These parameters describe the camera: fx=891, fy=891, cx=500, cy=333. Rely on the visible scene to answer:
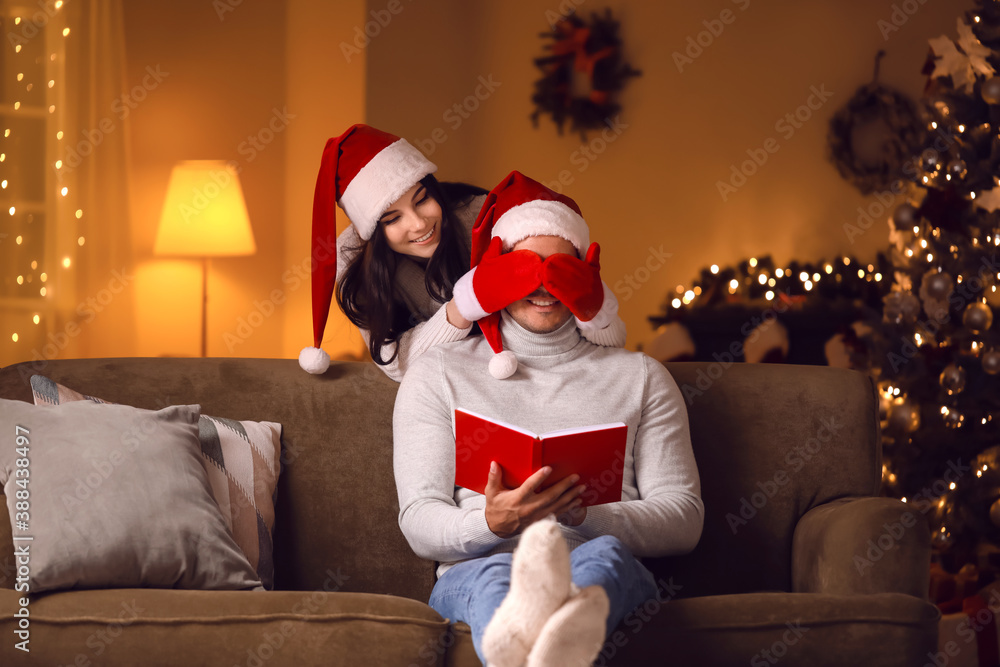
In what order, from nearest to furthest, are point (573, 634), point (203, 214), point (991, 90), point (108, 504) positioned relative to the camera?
point (573, 634) → point (108, 504) → point (991, 90) → point (203, 214)

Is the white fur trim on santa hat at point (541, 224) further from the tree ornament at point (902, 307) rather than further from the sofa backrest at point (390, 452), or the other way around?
the tree ornament at point (902, 307)

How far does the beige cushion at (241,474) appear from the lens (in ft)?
5.98

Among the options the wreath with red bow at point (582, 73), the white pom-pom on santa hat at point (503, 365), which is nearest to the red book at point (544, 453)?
the white pom-pom on santa hat at point (503, 365)

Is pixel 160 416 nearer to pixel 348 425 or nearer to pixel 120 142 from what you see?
pixel 348 425

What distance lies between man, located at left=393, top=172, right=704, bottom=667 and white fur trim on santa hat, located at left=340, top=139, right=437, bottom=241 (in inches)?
8.1

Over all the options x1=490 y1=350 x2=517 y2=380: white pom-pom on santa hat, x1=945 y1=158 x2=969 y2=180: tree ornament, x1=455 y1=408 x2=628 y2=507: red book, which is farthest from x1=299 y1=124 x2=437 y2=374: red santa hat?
x1=945 y1=158 x2=969 y2=180: tree ornament

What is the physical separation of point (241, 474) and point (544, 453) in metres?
0.76

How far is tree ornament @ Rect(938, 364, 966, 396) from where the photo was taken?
9.40ft

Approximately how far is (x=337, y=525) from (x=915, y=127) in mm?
3060

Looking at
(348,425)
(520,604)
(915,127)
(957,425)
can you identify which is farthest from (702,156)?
(520,604)

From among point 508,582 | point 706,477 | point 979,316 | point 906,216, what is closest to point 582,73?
point 906,216

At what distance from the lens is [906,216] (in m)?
3.00

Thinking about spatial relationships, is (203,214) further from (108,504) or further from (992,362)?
(992,362)

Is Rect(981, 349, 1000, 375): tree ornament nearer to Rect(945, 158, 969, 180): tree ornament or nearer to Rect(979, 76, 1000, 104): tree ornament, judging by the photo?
Rect(945, 158, 969, 180): tree ornament
